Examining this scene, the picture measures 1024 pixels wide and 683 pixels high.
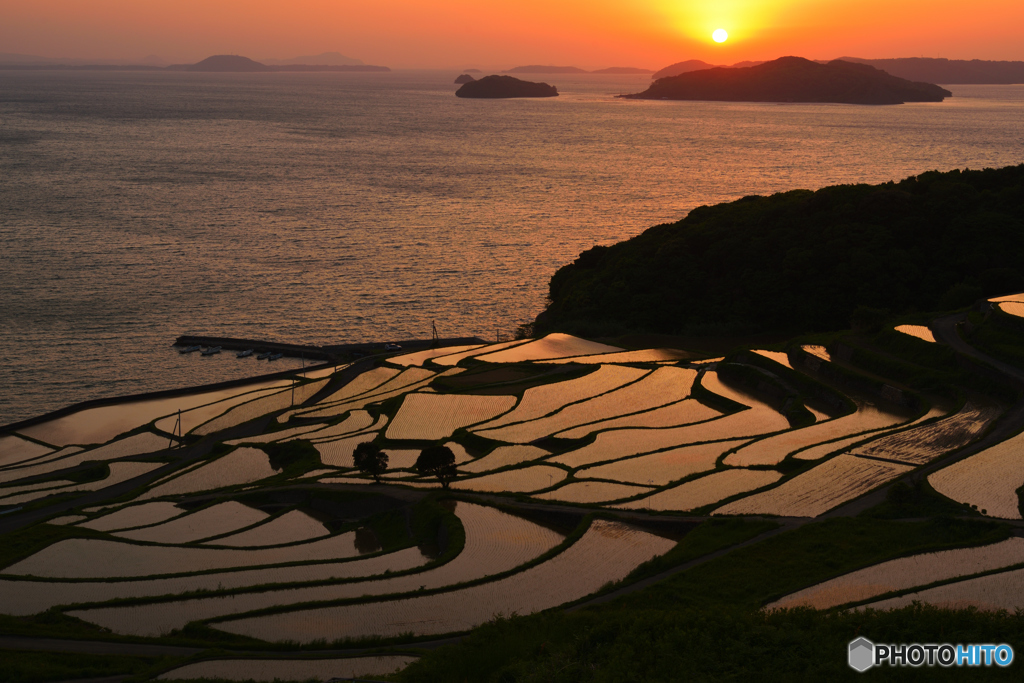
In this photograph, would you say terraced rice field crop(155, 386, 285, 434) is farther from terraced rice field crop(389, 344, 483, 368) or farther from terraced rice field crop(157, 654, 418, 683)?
terraced rice field crop(157, 654, 418, 683)

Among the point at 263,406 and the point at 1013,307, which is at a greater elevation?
the point at 1013,307

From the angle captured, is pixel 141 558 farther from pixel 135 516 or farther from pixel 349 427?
pixel 349 427

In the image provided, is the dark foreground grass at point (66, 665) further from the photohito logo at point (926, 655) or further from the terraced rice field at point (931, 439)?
the terraced rice field at point (931, 439)

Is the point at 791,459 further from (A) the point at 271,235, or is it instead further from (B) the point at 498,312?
(A) the point at 271,235

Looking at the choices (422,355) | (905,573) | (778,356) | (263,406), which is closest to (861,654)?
(905,573)

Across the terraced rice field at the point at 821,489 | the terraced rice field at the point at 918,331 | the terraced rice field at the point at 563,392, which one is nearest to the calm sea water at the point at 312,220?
the terraced rice field at the point at 563,392

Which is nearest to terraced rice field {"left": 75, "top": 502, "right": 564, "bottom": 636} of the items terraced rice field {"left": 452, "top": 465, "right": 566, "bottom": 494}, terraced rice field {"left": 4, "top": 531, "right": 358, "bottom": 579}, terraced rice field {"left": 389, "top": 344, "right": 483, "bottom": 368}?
terraced rice field {"left": 4, "top": 531, "right": 358, "bottom": 579}

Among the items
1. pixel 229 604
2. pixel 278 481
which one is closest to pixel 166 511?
pixel 278 481
